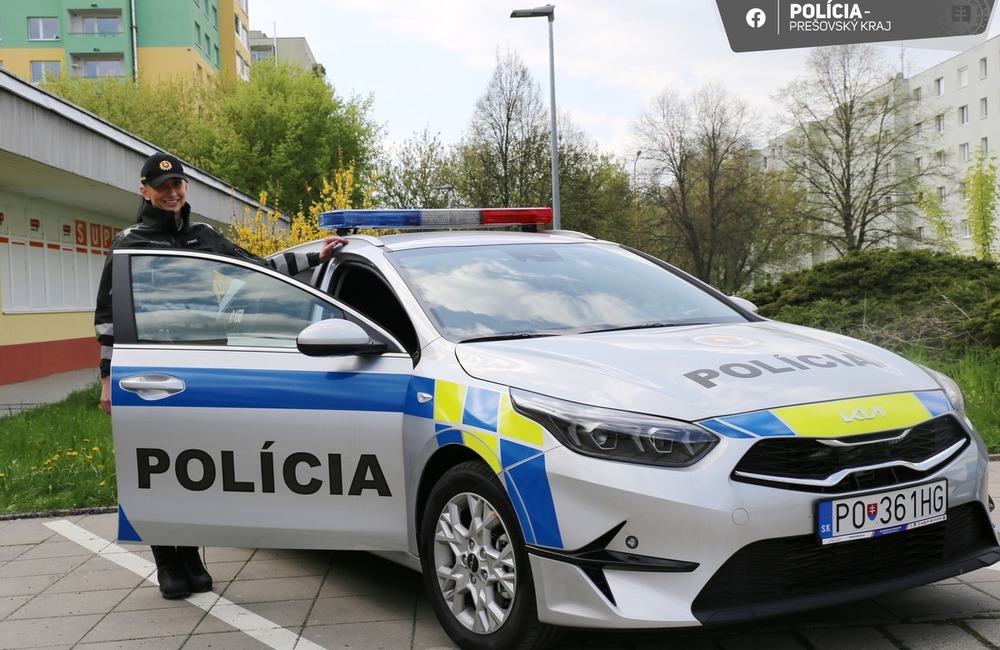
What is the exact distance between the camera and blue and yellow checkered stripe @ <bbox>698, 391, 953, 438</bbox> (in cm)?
303

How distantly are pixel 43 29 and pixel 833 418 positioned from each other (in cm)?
6418

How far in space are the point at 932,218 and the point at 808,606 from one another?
4240 cm

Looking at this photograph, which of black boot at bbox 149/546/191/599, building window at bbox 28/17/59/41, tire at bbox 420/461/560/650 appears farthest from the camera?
building window at bbox 28/17/59/41

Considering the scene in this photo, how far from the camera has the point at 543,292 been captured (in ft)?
14.0

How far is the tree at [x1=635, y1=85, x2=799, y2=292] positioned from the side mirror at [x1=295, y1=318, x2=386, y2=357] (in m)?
45.1

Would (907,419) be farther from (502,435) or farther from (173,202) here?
(173,202)

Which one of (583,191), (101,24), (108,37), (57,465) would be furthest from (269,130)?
(57,465)

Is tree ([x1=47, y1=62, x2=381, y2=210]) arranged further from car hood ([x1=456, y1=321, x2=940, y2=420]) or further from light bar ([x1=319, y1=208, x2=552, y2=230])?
car hood ([x1=456, y1=321, x2=940, y2=420])

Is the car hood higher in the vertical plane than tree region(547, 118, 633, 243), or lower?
lower

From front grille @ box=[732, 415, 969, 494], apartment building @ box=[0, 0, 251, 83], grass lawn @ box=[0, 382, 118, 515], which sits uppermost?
apartment building @ box=[0, 0, 251, 83]

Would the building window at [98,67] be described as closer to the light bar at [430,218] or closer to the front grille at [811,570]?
the light bar at [430,218]

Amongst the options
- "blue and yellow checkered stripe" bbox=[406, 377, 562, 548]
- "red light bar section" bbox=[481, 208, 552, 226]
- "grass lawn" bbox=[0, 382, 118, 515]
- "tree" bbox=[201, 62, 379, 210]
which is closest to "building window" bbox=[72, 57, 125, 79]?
"tree" bbox=[201, 62, 379, 210]

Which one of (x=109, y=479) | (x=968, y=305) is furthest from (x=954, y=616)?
(x=968, y=305)

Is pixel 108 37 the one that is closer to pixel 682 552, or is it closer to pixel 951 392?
pixel 951 392
